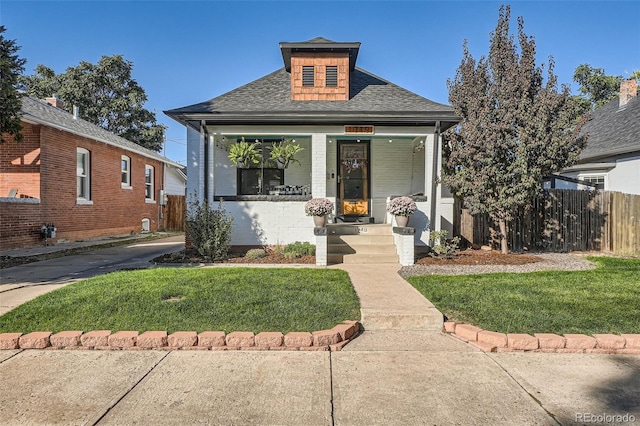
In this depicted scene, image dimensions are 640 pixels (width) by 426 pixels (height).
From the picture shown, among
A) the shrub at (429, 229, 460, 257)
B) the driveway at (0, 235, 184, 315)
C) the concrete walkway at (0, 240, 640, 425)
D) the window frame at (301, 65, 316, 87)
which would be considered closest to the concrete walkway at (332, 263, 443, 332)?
the concrete walkway at (0, 240, 640, 425)

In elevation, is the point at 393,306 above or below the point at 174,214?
below

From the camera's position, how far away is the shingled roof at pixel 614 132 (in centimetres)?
1257

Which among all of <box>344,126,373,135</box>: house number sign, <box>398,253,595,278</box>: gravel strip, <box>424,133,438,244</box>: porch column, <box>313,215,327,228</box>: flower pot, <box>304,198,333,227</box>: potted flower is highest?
<box>344,126,373,135</box>: house number sign

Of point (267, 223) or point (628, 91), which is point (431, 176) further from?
point (628, 91)

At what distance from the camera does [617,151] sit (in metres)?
12.4

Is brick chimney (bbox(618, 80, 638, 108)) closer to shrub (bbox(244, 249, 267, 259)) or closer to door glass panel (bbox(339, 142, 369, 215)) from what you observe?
door glass panel (bbox(339, 142, 369, 215))

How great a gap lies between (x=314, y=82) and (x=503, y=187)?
5.92 meters

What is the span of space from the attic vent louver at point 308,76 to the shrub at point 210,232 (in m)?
4.63

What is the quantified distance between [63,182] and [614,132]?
67.3ft

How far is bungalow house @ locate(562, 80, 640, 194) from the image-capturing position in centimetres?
1223

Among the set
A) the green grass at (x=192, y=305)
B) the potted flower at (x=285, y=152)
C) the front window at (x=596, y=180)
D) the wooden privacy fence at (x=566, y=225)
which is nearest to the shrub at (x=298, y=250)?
the green grass at (x=192, y=305)

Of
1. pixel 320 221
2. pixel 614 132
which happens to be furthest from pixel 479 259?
pixel 614 132

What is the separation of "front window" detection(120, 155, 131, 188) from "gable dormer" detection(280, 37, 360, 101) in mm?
10308

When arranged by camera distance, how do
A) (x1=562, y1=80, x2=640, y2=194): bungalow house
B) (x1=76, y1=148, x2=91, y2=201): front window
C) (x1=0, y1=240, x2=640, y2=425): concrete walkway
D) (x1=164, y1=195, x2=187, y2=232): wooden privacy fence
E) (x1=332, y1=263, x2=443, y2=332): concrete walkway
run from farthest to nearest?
(x1=164, y1=195, x2=187, y2=232): wooden privacy fence < (x1=76, y1=148, x2=91, y2=201): front window < (x1=562, y1=80, x2=640, y2=194): bungalow house < (x1=332, y1=263, x2=443, y2=332): concrete walkway < (x1=0, y1=240, x2=640, y2=425): concrete walkway
